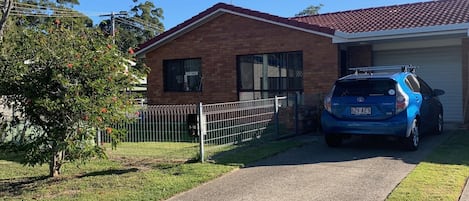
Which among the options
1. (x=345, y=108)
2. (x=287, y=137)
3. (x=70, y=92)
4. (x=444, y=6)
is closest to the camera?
(x=70, y=92)

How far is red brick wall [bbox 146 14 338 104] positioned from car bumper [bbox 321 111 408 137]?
4.51m

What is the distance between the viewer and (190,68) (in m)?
16.3

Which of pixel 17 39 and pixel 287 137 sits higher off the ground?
pixel 17 39

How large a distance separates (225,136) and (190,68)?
291 inches

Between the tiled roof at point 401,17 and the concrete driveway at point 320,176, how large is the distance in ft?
15.6

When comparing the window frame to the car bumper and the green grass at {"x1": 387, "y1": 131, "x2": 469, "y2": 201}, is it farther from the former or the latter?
the green grass at {"x1": 387, "y1": 131, "x2": 469, "y2": 201}

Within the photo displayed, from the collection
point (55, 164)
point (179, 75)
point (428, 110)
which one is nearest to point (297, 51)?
point (179, 75)

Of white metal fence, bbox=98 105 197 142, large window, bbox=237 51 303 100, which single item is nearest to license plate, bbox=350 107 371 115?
white metal fence, bbox=98 105 197 142

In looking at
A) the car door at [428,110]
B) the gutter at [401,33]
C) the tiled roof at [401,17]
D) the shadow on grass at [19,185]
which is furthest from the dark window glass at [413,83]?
the shadow on grass at [19,185]

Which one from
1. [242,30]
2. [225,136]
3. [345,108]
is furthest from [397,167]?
[242,30]

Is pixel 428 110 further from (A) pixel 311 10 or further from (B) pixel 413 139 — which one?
(A) pixel 311 10

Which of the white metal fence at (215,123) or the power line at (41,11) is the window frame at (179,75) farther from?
the power line at (41,11)

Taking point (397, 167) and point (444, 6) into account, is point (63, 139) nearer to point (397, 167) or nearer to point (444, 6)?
point (397, 167)

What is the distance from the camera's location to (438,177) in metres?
6.45
